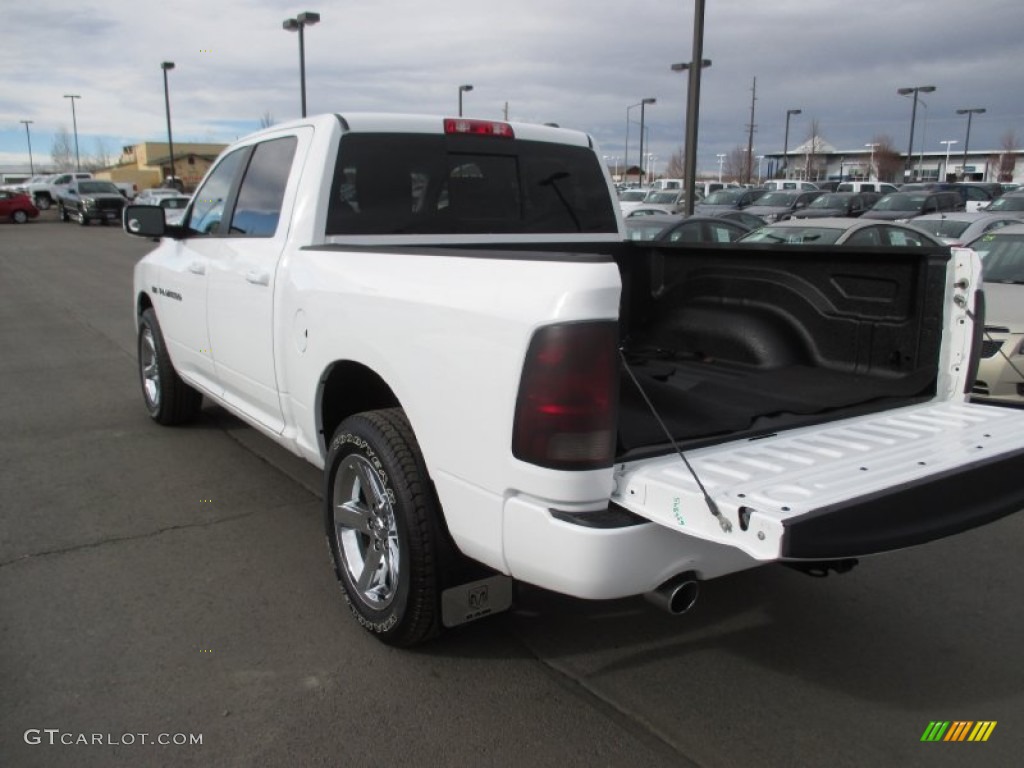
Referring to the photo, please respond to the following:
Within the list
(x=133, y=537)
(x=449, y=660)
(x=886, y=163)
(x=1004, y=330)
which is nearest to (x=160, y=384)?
(x=133, y=537)

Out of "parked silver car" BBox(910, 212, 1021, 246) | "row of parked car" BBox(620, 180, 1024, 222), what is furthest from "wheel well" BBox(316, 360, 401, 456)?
"row of parked car" BBox(620, 180, 1024, 222)

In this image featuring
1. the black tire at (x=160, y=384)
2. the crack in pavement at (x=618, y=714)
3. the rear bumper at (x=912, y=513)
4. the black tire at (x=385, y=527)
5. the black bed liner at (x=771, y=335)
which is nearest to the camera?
the rear bumper at (x=912, y=513)

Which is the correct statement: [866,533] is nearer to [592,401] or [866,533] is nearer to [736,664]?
[592,401]

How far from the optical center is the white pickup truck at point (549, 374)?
7.92 feet

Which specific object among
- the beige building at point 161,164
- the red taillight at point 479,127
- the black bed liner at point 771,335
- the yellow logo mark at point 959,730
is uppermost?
the beige building at point 161,164

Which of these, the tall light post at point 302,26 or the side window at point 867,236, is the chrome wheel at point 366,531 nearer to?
the side window at point 867,236

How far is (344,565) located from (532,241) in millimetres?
1974

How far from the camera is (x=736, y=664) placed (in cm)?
329

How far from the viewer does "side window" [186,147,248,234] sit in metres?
5.02

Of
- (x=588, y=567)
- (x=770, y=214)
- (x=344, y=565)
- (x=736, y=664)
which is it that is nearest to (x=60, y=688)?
(x=344, y=565)

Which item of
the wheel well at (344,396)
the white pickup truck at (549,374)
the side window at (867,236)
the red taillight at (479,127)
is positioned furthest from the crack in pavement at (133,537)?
the side window at (867,236)

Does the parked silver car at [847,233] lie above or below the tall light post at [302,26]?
below

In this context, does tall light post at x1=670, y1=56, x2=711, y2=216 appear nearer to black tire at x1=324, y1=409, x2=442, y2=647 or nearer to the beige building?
black tire at x1=324, y1=409, x2=442, y2=647

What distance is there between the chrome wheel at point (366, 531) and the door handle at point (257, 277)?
3.60 feet
